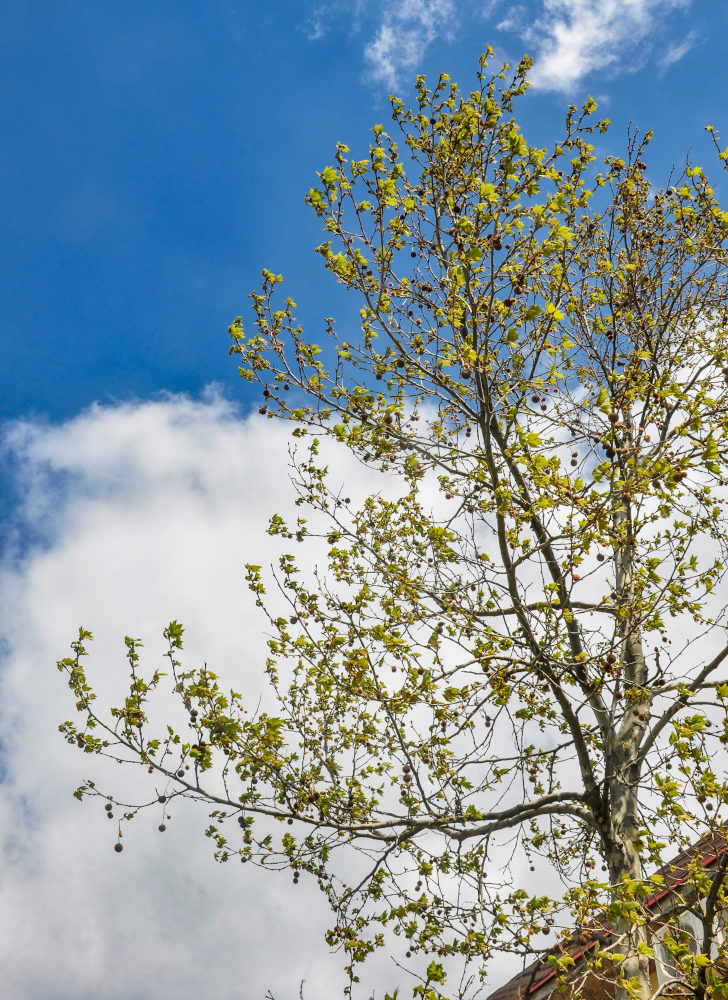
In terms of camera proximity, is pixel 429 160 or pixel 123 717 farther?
pixel 429 160

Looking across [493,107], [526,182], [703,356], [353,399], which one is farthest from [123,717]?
[703,356]

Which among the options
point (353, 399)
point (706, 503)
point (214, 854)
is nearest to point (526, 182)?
point (353, 399)

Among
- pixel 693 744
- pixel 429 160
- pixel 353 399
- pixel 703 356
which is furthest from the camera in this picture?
pixel 703 356

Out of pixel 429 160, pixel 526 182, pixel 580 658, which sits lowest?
pixel 580 658

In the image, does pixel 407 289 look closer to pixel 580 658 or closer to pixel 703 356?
pixel 580 658

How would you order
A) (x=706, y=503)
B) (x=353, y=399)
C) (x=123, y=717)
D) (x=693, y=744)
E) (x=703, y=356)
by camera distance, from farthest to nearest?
(x=703, y=356), (x=706, y=503), (x=353, y=399), (x=123, y=717), (x=693, y=744)

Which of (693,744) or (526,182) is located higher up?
(526,182)

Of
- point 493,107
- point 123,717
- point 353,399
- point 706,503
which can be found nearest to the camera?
point 123,717

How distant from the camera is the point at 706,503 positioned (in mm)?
9078

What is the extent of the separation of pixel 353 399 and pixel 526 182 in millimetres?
3048

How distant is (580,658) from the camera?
718 centimetres

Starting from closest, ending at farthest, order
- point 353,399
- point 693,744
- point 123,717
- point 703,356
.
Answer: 1. point 693,744
2. point 123,717
3. point 353,399
4. point 703,356

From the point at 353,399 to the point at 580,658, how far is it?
377cm

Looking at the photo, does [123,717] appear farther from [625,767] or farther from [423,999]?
[625,767]
